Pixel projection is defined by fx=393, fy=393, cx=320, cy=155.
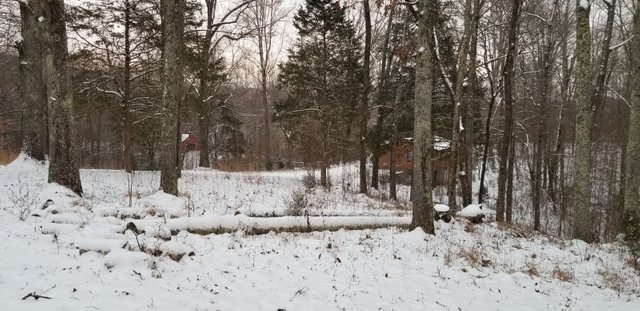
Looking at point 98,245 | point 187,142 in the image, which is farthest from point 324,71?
point 187,142

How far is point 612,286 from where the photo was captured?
6254 mm

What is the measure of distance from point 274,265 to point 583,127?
8.09 meters

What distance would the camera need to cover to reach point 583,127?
368 inches

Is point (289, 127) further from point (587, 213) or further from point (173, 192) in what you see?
point (587, 213)

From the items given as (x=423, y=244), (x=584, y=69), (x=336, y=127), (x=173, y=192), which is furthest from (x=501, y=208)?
(x=173, y=192)

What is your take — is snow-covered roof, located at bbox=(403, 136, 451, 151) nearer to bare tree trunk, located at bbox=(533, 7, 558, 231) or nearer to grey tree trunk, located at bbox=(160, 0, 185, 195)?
bare tree trunk, located at bbox=(533, 7, 558, 231)

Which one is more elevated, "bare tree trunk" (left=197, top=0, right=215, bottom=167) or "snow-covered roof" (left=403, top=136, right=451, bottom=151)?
"bare tree trunk" (left=197, top=0, right=215, bottom=167)

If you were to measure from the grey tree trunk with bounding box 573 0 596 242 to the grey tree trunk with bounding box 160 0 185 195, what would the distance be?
1006 cm

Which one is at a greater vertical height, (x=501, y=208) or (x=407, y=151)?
(x=407, y=151)

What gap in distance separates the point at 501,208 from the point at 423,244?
7.67 metres

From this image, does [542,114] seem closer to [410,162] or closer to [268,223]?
[410,162]

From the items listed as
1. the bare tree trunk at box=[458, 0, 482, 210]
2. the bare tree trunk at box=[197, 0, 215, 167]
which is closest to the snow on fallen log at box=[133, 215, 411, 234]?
the bare tree trunk at box=[458, 0, 482, 210]

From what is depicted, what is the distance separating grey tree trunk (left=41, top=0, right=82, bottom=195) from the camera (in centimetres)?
905

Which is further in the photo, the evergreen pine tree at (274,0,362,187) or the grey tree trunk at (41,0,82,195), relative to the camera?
the evergreen pine tree at (274,0,362,187)
